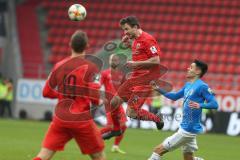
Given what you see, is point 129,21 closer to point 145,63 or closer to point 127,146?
point 145,63

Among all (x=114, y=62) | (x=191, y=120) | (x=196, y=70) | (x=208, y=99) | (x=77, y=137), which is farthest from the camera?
(x=114, y=62)

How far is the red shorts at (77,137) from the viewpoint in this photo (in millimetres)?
8789

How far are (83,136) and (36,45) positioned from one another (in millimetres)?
23769

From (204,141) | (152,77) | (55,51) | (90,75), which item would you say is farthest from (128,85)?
(55,51)

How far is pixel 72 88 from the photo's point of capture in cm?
879

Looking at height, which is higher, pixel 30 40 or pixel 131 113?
pixel 131 113

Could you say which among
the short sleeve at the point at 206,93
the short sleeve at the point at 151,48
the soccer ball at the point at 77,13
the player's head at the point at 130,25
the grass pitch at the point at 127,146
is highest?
the soccer ball at the point at 77,13

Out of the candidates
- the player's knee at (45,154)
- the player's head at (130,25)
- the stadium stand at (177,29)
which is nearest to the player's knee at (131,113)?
the player's head at (130,25)

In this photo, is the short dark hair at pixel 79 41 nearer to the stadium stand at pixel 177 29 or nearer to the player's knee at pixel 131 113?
the player's knee at pixel 131 113

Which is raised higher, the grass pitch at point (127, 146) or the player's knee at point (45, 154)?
the player's knee at point (45, 154)

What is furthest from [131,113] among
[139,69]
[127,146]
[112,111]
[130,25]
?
[127,146]

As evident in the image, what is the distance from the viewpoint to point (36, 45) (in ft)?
106

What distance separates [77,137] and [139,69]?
13.2 ft

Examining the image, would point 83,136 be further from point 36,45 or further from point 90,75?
point 36,45
